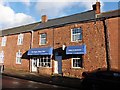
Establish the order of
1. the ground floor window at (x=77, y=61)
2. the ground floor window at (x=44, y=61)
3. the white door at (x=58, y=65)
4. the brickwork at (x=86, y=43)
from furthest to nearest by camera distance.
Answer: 1. the ground floor window at (x=44, y=61)
2. the white door at (x=58, y=65)
3. the ground floor window at (x=77, y=61)
4. the brickwork at (x=86, y=43)

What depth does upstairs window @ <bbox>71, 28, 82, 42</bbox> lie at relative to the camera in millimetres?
22766

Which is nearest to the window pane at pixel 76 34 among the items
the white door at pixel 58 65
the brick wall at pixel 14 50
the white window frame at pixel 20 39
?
the white door at pixel 58 65

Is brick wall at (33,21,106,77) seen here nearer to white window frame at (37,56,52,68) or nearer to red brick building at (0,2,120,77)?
red brick building at (0,2,120,77)

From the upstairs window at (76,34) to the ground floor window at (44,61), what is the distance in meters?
4.24

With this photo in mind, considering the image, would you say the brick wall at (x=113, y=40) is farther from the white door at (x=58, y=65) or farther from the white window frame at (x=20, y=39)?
the white window frame at (x=20, y=39)

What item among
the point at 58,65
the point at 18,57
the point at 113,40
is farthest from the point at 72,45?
the point at 18,57

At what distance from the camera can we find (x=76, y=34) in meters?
23.1

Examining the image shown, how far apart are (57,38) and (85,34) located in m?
4.14

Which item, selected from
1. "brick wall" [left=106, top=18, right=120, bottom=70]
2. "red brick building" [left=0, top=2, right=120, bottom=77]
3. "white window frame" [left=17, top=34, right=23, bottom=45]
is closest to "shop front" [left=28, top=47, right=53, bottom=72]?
"red brick building" [left=0, top=2, right=120, bottom=77]

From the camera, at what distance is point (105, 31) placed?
67.6 feet

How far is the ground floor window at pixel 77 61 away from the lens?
22166mm

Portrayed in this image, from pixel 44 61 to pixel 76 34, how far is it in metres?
5.80

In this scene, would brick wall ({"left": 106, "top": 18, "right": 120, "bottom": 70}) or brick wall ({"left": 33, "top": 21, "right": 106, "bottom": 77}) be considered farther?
brick wall ({"left": 33, "top": 21, "right": 106, "bottom": 77})

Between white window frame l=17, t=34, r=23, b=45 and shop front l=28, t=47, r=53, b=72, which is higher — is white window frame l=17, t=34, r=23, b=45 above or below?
above
